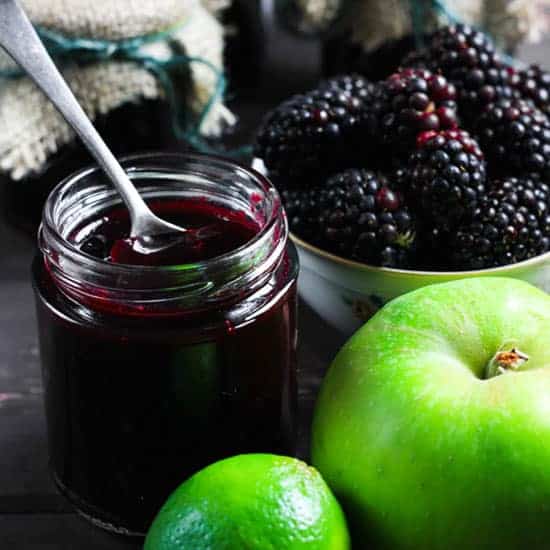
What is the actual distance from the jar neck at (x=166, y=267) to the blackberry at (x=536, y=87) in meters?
0.30

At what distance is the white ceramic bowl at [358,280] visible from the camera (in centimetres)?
82

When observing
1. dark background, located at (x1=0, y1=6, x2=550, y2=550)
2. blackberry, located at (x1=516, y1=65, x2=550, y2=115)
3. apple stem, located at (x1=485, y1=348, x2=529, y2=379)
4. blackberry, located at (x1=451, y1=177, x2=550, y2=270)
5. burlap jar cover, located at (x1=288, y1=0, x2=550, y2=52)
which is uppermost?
blackberry, located at (x1=516, y1=65, x2=550, y2=115)

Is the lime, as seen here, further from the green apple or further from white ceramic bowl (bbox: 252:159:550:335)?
white ceramic bowl (bbox: 252:159:550:335)

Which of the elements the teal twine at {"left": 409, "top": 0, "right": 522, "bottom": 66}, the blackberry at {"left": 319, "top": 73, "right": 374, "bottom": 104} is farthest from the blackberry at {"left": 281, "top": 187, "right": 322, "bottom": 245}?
the teal twine at {"left": 409, "top": 0, "right": 522, "bottom": 66}

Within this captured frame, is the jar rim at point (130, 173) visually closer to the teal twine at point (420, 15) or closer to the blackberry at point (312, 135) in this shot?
the blackberry at point (312, 135)

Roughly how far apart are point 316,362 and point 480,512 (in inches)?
12.3

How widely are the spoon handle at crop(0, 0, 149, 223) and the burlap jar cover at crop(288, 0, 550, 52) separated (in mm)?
583

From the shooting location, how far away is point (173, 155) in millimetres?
799

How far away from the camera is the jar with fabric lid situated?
1038 millimetres

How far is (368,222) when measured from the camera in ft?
2.68

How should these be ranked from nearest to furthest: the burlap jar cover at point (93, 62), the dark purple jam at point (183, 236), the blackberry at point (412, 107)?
1. the dark purple jam at point (183, 236)
2. the blackberry at point (412, 107)
3. the burlap jar cover at point (93, 62)

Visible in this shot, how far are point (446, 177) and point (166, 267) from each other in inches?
10.1

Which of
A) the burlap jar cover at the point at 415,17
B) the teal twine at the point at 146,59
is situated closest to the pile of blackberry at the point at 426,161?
the teal twine at the point at 146,59

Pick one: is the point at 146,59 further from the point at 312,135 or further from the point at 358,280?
the point at 358,280
